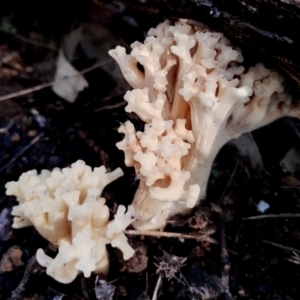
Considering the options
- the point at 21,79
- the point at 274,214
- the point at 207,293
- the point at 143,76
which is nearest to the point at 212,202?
the point at 274,214

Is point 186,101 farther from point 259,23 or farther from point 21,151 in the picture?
point 21,151

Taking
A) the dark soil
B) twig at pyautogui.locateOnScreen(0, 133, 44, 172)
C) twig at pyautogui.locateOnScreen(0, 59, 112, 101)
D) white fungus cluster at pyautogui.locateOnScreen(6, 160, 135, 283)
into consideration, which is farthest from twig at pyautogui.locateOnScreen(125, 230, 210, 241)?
twig at pyautogui.locateOnScreen(0, 59, 112, 101)

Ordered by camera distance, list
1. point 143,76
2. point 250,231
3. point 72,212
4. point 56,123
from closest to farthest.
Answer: point 72,212 < point 143,76 < point 250,231 < point 56,123

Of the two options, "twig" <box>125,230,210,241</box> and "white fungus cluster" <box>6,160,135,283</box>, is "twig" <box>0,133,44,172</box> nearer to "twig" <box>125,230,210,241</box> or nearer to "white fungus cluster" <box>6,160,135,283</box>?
"white fungus cluster" <box>6,160,135,283</box>

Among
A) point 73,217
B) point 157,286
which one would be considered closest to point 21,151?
point 73,217

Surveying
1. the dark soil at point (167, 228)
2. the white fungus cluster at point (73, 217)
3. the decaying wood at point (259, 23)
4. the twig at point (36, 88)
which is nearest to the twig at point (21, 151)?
the dark soil at point (167, 228)

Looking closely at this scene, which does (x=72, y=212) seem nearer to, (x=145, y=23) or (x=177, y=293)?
(x=177, y=293)

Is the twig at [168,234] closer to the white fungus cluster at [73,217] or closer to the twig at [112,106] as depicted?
the white fungus cluster at [73,217]
